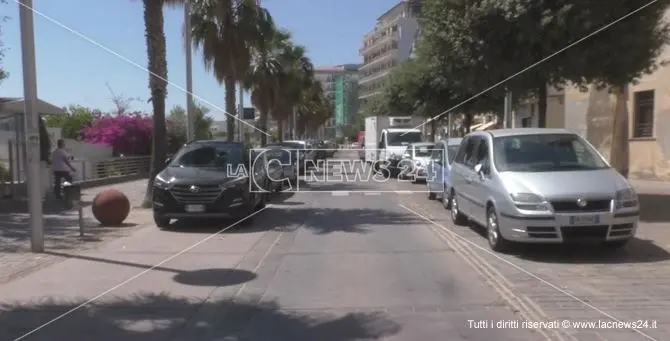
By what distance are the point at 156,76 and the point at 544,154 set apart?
10.1 m

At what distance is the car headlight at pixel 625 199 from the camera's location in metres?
8.98

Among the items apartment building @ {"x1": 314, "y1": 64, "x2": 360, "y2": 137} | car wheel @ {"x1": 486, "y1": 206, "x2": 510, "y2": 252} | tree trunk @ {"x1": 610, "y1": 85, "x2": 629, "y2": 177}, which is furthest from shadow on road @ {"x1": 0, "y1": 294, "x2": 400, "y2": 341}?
apartment building @ {"x1": 314, "y1": 64, "x2": 360, "y2": 137}

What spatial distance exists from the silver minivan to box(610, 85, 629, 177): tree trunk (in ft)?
55.0

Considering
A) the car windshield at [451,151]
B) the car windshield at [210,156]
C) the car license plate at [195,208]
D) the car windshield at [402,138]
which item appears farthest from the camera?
the car windshield at [402,138]

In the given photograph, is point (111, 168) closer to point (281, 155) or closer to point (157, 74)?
point (281, 155)

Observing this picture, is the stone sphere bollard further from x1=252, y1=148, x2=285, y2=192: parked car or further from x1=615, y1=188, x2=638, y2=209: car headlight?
x1=615, y1=188, x2=638, y2=209: car headlight

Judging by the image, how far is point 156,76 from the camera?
16.5m

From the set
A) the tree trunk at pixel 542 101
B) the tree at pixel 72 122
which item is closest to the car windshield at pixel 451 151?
the tree trunk at pixel 542 101

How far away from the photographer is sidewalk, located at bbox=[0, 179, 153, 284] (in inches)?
360

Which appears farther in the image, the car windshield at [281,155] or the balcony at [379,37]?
the balcony at [379,37]

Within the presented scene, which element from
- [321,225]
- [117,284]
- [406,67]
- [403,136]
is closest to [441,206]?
[321,225]

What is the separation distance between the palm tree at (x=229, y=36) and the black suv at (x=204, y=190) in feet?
40.3

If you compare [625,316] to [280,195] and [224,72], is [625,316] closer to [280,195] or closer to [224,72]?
[280,195]

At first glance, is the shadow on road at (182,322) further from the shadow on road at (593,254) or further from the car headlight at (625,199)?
the car headlight at (625,199)
